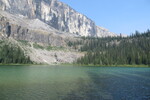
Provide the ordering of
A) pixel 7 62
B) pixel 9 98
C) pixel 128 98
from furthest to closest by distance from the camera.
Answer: pixel 7 62 → pixel 128 98 → pixel 9 98

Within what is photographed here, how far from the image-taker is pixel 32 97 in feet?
115

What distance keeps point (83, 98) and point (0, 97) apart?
15487 mm

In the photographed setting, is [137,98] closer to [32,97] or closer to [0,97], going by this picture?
[32,97]

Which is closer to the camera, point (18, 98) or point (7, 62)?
point (18, 98)

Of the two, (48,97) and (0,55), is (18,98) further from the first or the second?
(0,55)

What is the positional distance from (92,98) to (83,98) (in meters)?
1.76

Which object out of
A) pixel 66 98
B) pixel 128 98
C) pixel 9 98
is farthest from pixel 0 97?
pixel 128 98

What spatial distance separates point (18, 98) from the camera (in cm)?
3388

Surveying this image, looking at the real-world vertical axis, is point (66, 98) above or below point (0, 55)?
below

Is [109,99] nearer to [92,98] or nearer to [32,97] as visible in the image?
[92,98]

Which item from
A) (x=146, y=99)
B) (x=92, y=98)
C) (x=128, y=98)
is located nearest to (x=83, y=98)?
(x=92, y=98)

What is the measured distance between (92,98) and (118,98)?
5167mm

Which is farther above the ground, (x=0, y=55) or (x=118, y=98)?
(x=0, y=55)

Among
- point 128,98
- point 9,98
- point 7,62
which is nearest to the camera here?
point 9,98
